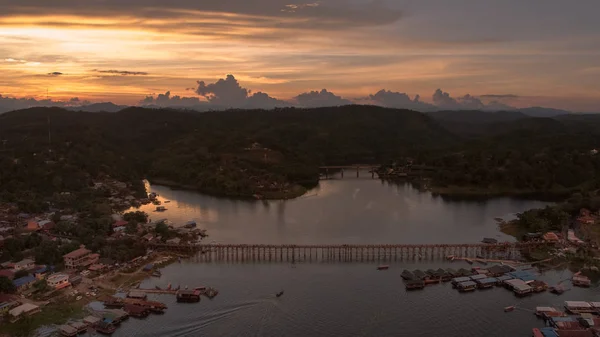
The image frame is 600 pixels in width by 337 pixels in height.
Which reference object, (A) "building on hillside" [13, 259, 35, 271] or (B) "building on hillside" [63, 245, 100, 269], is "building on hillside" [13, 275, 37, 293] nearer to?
(A) "building on hillside" [13, 259, 35, 271]

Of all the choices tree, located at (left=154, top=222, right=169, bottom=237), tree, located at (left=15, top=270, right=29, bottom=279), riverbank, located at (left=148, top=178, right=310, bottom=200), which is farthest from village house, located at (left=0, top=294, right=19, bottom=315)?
riverbank, located at (left=148, top=178, right=310, bottom=200)

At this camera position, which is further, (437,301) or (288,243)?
(288,243)

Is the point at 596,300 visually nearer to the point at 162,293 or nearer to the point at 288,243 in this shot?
the point at 288,243

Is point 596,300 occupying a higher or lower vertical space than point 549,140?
lower

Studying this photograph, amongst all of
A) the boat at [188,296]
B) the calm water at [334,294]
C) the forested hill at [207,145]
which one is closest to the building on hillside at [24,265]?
the calm water at [334,294]

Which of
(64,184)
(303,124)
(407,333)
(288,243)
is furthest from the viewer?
(303,124)

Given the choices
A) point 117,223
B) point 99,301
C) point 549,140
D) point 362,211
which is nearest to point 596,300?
point 362,211
